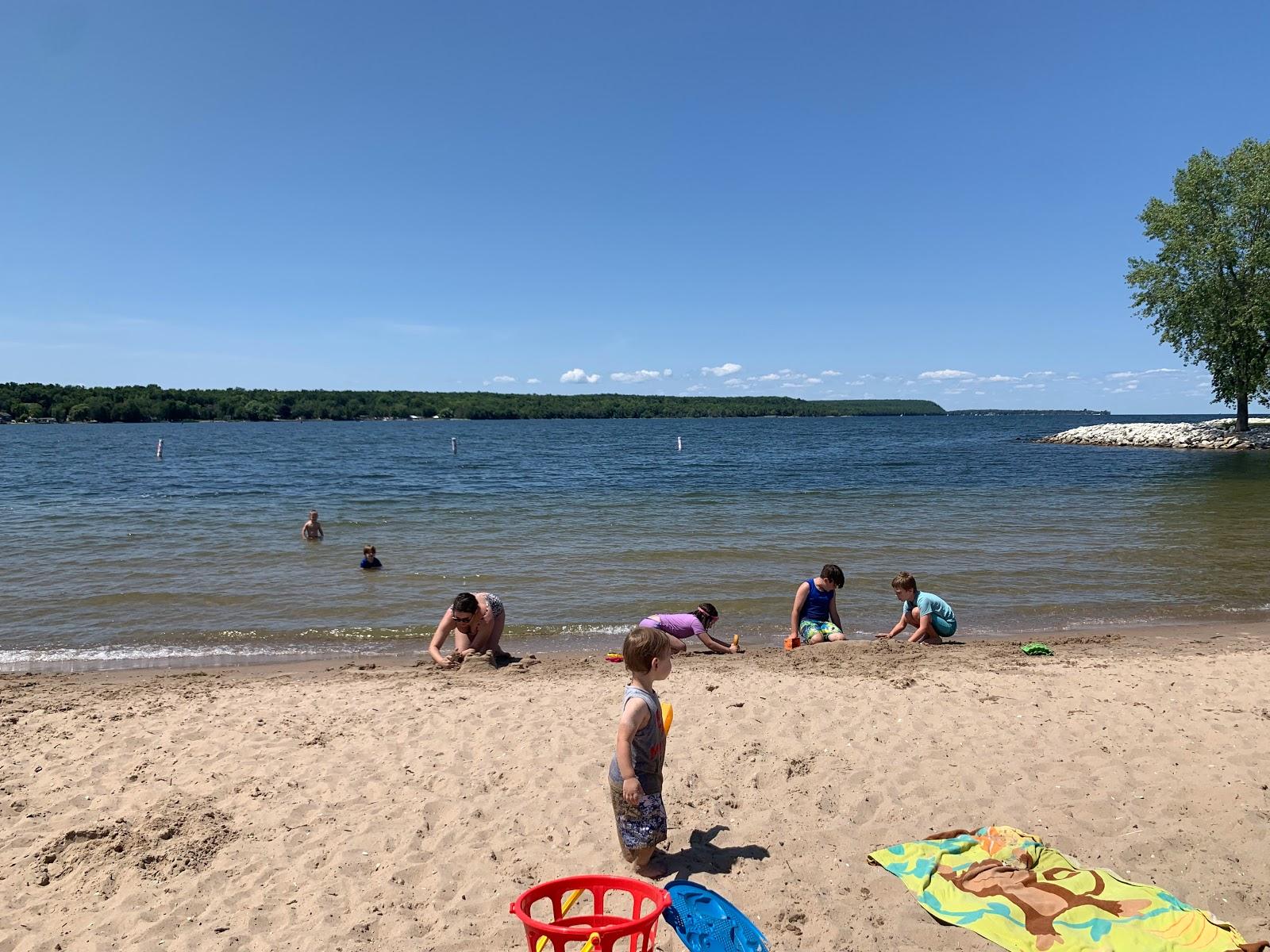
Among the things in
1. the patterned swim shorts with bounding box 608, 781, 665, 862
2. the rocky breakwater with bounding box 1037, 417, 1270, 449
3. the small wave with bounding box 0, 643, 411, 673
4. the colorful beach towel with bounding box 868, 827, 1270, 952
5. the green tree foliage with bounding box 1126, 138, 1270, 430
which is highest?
the green tree foliage with bounding box 1126, 138, 1270, 430

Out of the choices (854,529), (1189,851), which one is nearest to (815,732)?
(1189,851)

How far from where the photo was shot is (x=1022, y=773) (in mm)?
5609

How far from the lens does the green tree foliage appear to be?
40.7 m

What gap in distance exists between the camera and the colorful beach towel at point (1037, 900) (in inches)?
149

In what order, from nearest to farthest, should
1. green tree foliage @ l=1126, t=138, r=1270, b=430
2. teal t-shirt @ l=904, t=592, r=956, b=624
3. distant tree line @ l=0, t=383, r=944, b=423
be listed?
1. teal t-shirt @ l=904, t=592, r=956, b=624
2. green tree foliage @ l=1126, t=138, r=1270, b=430
3. distant tree line @ l=0, t=383, r=944, b=423

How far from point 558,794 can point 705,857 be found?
125 centimetres

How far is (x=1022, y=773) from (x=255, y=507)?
23215 millimetres

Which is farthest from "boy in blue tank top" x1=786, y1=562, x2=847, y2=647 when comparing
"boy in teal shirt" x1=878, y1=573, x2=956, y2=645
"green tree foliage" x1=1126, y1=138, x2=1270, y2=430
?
"green tree foliage" x1=1126, y1=138, x2=1270, y2=430

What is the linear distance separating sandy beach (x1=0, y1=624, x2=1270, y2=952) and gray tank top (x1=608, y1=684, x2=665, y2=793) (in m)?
0.57

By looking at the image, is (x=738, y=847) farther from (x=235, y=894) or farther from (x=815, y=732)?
(x=235, y=894)

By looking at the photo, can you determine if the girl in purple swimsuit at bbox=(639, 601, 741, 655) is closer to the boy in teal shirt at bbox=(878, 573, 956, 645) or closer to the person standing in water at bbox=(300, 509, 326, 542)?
the boy in teal shirt at bbox=(878, 573, 956, 645)

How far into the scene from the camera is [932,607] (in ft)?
31.7

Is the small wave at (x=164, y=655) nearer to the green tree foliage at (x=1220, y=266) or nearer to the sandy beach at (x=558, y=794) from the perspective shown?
the sandy beach at (x=558, y=794)

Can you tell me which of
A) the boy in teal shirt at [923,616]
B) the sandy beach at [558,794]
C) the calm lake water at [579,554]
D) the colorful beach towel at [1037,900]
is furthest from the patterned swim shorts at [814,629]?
the colorful beach towel at [1037,900]
